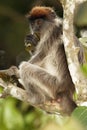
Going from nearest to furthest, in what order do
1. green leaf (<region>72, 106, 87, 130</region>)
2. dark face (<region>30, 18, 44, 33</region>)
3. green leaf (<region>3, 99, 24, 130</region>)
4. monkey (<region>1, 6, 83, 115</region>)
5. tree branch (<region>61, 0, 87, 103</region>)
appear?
green leaf (<region>3, 99, 24, 130</region>) < green leaf (<region>72, 106, 87, 130</region>) < tree branch (<region>61, 0, 87, 103</region>) < monkey (<region>1, 6, 83, 115</region>) < dark face (<region>30, 18, 44, 33</region>)

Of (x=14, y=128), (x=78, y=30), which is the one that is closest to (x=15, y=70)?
(x=78, y=30)

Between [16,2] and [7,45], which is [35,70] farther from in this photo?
[16,2]

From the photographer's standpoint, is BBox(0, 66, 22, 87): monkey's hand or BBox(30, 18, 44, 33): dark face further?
BBox(30, 18, 44, 33): dark face

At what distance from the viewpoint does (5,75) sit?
164 inches

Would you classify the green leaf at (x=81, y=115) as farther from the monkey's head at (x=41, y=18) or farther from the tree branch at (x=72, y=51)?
the monkey's head at (x=41, y=18)

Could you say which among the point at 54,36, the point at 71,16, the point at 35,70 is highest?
the point at 71,16

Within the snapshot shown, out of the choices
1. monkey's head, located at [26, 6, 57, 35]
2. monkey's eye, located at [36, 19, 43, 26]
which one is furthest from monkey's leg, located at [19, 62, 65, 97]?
monkey's eye, located at [36, 19, 43, 26]

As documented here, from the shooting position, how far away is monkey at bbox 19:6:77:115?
4.48 m

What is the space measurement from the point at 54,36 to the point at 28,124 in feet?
8.31

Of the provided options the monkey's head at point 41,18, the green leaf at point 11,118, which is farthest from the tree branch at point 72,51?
the monkey's head at point 41,18

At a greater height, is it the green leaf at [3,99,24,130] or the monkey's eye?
the monkey's eye

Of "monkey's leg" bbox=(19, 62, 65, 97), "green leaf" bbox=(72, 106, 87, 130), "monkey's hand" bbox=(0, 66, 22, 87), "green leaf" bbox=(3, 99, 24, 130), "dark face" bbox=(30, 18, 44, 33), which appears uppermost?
"dark face" bbox=(30, 18, 44, 33)

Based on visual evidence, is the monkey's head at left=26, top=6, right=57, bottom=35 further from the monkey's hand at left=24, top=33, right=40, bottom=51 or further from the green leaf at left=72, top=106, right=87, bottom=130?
the green leaf at left=72, top=106, right=87, bottom=130

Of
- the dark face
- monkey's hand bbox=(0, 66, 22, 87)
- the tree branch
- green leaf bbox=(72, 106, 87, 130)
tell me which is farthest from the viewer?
the dark face
